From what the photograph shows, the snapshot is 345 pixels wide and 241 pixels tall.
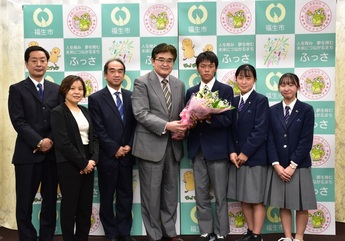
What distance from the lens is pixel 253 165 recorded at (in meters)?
3.20

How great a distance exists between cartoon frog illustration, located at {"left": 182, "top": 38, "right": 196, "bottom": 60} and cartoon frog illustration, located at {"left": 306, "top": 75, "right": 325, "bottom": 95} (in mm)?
1185

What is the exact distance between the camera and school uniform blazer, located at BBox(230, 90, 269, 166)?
3.14 m

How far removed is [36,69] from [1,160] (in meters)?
1.46

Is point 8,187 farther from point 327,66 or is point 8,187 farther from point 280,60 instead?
point 327,66

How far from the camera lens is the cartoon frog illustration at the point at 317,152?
355 cm

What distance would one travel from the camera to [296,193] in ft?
10.0

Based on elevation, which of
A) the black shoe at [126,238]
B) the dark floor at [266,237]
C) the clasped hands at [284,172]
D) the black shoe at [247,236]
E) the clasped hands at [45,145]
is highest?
the clasped hands at [45,145]

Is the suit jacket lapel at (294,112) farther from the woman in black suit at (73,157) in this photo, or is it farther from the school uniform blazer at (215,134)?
the woman in black suit at (73,157)

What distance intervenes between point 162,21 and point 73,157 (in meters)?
1.64

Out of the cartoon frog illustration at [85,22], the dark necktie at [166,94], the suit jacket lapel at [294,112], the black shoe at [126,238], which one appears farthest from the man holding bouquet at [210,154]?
the cartoon frog illustration at [85,22]

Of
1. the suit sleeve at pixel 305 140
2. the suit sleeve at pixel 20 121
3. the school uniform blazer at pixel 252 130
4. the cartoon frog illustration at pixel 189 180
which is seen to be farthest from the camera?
the cartoon frog illustration at pixel 189 180

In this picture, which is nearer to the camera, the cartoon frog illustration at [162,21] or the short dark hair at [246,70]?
the short dark hair at [246,70]

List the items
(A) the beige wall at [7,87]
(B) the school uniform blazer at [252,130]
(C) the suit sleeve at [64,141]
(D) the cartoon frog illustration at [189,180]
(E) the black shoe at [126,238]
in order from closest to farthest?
(C) the suit sleeve at [64,141] → (B) the school uniform blazer at [252,130] → (E) the black shoe at [126,238] → (D) the cartoon frog illustration at [189,180] → (A) the beige wall at [7,87]

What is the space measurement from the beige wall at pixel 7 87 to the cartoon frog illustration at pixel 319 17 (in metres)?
0.57
